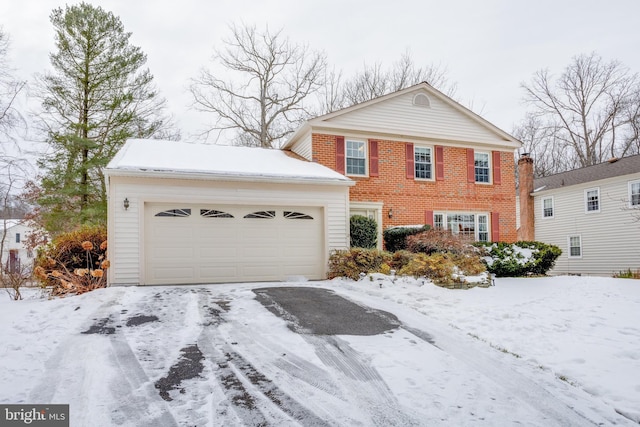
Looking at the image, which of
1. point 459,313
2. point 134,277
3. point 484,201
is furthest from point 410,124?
point 134,277

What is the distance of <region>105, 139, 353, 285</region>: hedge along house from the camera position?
360 inches

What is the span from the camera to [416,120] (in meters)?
14.1

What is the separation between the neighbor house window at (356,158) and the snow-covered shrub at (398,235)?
2224 millimetres

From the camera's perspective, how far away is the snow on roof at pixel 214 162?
9680 millimetres

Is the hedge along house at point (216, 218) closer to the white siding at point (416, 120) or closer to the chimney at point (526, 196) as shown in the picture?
the white siding at point (416, 120)

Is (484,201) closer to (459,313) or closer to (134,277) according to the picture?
(459,313)

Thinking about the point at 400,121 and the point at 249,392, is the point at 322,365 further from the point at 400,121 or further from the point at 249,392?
the point at 400,121

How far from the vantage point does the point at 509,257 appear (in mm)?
10977

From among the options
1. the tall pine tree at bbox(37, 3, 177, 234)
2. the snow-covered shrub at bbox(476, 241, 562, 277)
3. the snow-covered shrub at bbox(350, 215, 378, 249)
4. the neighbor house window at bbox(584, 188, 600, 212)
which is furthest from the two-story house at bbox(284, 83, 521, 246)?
the tall pine tree at bbox(37, 3, 177, 234)

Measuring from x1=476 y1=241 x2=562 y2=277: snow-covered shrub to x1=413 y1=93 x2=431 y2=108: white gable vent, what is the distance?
5.56 metres

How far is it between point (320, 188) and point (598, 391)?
8.10 m

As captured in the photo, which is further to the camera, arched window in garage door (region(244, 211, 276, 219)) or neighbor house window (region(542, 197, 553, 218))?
neighbor house window (region(542, 197, 553, 218))

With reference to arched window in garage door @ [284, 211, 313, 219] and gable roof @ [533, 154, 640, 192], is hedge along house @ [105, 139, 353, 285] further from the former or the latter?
gable roof @ [533, 154, 640, 192]

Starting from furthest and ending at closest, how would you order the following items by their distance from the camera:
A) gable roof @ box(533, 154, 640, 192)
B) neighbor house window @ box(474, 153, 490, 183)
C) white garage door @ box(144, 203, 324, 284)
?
1. gable roof @ box(533, 154, 640, 192)
2. neighbor house window @ box(474, 153, 490, 183)
3. white garage door @ box(144, 203, 324, 284)
